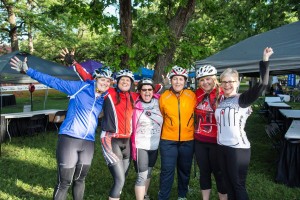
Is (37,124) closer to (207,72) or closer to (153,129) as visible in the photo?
(153,129)

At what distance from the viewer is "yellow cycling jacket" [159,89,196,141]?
13.0 feet

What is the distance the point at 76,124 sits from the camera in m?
3.56

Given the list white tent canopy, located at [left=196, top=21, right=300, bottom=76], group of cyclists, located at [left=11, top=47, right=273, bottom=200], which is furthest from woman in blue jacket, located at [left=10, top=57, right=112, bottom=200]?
white tent canopy, located at [left=196, top=21, right=300, bottom=76]

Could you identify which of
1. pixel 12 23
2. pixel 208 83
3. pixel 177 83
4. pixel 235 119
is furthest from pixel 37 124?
pixel 12 23

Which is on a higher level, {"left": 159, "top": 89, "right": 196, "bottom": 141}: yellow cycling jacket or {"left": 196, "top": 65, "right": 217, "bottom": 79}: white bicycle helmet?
{"left": 196, "top": 65, "right": 217, "bottom": 79}: white bicycle helmet

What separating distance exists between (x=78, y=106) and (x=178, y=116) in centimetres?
123

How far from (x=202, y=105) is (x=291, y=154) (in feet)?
7.83

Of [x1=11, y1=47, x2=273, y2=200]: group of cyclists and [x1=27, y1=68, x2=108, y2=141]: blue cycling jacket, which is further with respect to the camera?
[x1=27, y1=68, x2=108, y2=141]: blue cycling jacket

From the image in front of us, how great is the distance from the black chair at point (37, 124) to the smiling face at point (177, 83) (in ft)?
22.2

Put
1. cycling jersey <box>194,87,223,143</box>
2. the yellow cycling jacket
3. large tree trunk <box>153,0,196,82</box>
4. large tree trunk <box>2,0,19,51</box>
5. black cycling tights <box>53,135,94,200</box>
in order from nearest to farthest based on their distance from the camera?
black cycling tights <box>53,135,94,200</box> → cycling jersey <box>194,87,223,143</box> → the yellow cycling jacket → large tree trunk <box>153,0,196,82</box> → large tree trunk <box>2,0,19,51</box>

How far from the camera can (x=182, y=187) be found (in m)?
4.34

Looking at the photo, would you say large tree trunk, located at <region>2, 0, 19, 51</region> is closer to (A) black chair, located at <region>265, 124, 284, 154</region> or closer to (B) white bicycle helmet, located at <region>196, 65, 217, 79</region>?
(A) black chair, located at <region>265, 124, 284, 154</region>

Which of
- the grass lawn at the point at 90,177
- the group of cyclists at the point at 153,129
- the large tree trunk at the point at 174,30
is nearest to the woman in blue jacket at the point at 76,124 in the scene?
the group of cyclists at the point at 153,129

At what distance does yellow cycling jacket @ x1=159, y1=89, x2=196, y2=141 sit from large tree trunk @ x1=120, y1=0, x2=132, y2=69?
102 inches
